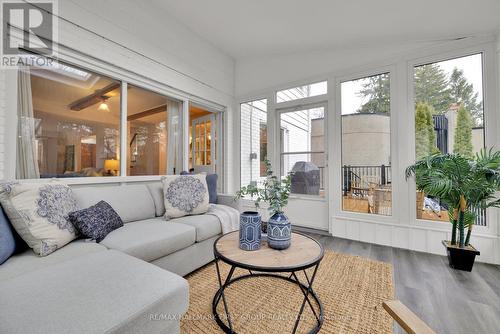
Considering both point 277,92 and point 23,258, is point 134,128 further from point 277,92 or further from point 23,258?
point 277,92

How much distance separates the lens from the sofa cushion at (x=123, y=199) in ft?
6.61

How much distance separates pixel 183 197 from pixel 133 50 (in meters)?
1.99

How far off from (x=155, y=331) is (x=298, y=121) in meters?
3.55

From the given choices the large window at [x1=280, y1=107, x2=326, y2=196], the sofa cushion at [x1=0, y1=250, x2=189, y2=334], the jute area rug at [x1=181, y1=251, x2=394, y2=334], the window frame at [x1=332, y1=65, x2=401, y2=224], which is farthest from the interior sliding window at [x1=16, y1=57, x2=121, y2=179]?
the window frame at [x1=332, y1=65, x2=401, y2=224]

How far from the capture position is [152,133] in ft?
10.7

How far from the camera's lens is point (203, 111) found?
14.5 feet

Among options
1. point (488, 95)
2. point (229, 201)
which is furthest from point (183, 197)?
point (488, 95)

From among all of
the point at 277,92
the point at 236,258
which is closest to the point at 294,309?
the point at 236,258

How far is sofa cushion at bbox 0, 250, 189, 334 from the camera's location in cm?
80

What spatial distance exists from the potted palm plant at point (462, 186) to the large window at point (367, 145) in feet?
2.37

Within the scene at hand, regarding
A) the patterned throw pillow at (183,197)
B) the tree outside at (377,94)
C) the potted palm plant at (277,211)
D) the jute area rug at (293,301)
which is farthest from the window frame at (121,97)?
the tree outside at (377,94)

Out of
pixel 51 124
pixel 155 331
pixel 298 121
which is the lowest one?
pixel 155 331

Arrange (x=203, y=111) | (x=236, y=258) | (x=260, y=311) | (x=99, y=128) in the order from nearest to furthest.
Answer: (x=236, y=258) → (x=260, y=311) → (x=99, y=128) → (x=203, y=111)

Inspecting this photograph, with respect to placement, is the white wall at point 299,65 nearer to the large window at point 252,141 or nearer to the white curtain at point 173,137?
the large window at point 252,141
